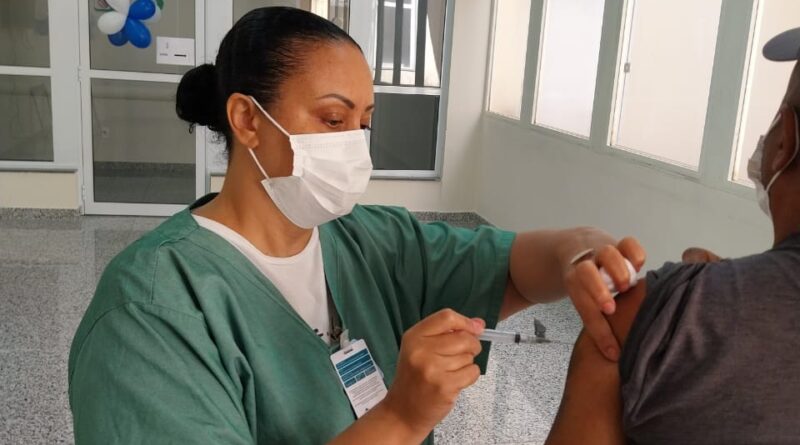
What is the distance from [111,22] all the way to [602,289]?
518cm

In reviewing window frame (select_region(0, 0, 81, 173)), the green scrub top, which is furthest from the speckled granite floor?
the green scrub top

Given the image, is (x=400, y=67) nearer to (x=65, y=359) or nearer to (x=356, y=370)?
(x=65, y=359)

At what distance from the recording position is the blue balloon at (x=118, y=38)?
5387 millimetres

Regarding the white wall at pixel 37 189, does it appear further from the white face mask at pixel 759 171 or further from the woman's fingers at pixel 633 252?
the white face mask at pixel 759 171

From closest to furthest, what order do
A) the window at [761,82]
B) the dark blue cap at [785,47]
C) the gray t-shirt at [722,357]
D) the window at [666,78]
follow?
the gray t-shirt at [722,357] < the dark blue cap at [785,47] < the window at [761,82] < the window at [666,78]

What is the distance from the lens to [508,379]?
3.09 m

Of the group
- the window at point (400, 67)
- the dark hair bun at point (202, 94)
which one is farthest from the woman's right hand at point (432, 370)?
the window at point (400, 67)

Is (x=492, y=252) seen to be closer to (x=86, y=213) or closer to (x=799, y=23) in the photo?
(x=799, y=23)

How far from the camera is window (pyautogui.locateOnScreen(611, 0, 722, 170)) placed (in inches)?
122

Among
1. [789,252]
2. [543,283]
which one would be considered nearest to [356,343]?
[543,283]

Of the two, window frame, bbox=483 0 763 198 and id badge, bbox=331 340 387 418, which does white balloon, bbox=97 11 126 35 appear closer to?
window frame, bbox=483 0 763 198

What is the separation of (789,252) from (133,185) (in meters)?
5.77

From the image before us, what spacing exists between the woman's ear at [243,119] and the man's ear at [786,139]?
829 mm

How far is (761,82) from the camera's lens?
2674 millimetres
